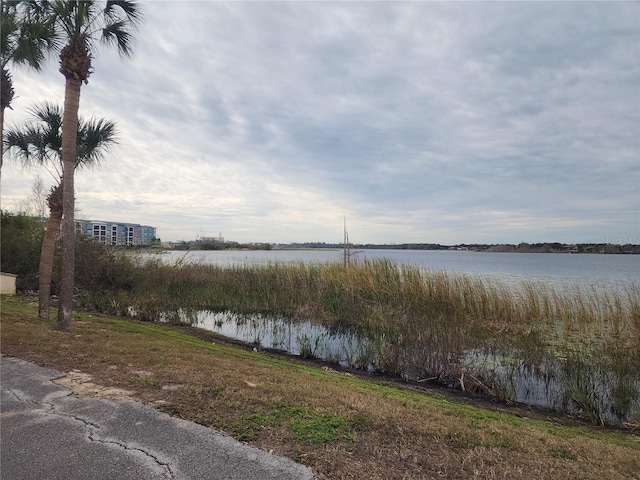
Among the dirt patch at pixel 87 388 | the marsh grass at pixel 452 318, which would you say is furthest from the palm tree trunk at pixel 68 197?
the marsh grass at pixel 452 318

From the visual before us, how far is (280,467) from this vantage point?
287cm

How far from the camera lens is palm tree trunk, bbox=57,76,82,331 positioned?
7988 mm

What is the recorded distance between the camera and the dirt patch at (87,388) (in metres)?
4.23

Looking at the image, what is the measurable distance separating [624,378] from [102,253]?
1742cm

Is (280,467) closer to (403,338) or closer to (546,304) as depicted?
(403,338)

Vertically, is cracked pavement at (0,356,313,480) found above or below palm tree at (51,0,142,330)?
below

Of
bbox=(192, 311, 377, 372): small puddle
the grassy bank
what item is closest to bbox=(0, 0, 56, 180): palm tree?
the grassy bank

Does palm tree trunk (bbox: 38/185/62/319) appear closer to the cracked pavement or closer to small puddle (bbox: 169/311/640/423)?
small puddle (bbox: 169/311/640/423)

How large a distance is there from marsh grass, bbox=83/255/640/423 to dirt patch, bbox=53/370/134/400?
5.67 m

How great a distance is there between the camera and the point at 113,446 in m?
3.16

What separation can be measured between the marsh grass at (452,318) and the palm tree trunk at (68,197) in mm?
5084

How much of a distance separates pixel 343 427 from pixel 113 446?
74.5 inches

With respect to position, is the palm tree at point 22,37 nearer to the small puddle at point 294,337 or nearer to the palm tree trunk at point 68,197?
the palm tree trunk at point 68,197

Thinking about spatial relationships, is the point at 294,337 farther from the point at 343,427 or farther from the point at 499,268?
the point at 499,268
